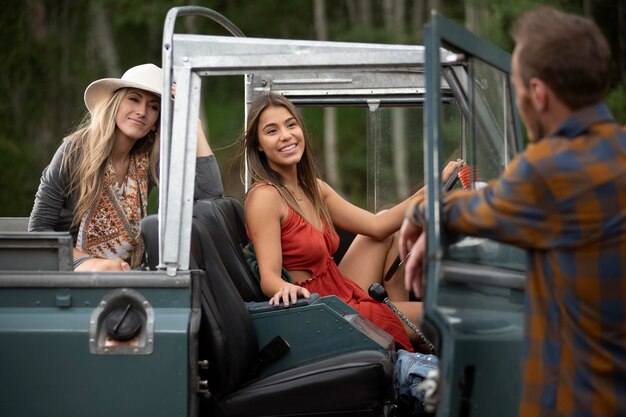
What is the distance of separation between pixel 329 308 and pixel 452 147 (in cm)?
89

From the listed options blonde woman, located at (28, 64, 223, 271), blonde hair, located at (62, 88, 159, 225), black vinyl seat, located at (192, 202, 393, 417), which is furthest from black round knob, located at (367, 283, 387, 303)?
blonde hair, located at (62, 88, 159, 225)

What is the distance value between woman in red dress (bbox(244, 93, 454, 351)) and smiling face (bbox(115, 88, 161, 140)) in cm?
51

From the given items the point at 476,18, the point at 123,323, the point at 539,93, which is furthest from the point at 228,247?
the point at 476,18

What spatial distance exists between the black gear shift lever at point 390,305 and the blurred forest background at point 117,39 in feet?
36.4

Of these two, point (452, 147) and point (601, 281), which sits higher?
point (452, 147)

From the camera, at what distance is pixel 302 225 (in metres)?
4.10

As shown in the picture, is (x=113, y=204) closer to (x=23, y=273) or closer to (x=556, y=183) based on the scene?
(x=23, y=273)

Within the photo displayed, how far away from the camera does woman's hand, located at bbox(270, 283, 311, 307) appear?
369 centimetres

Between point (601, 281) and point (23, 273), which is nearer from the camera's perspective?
point (601, 281)

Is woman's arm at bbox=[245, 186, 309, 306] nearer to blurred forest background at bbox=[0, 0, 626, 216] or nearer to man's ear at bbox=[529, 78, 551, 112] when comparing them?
man's ear at bbox=[529, 78, 551, 112]

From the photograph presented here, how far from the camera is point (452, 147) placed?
13.3ft

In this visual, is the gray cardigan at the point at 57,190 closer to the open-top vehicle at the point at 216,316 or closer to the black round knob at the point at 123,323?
the open-top vehicle at the point at 216,316

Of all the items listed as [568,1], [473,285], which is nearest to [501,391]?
[473,285]

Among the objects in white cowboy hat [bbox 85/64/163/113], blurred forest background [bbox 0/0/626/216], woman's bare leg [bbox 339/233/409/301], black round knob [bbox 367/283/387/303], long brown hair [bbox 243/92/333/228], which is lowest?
black round knob [bbox 367/283/387/303]
